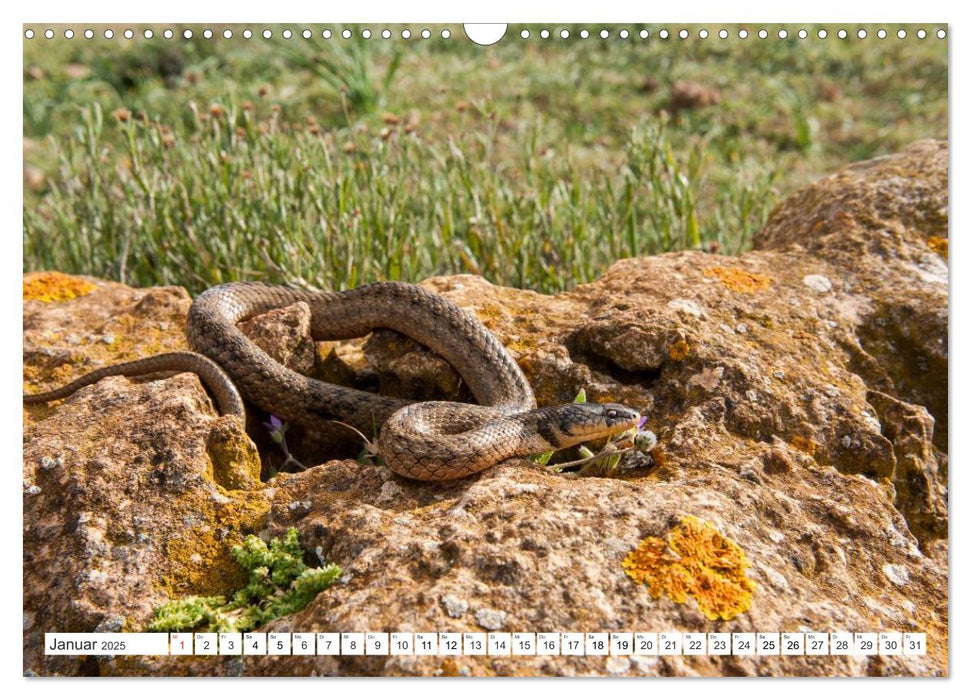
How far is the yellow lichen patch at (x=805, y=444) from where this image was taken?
4.27 metres

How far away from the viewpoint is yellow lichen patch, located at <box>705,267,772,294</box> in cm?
522

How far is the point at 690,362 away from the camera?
15.1 feet

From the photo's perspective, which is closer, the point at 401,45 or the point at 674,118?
the point at 401,45

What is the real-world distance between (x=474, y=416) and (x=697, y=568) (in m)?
1.37

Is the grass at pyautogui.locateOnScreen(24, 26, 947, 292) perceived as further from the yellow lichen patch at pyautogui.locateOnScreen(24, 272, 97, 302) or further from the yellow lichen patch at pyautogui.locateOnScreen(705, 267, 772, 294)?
the yellow lichen patch at pyautogui.locateOnScreen(705, 267, 772, 294)

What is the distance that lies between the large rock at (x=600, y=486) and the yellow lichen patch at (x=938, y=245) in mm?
11

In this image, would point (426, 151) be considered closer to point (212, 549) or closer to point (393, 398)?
point (393, 398)

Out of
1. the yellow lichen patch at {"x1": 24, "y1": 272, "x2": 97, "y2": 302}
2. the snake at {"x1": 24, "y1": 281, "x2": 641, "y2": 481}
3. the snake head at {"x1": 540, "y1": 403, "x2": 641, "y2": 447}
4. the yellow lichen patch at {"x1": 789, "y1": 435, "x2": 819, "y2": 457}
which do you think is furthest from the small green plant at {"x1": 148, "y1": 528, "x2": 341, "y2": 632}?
the yellow lichen patch at {"x1": 24, "y1": 272, "x2": 97, "y2": 302}

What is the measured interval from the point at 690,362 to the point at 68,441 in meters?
2.89

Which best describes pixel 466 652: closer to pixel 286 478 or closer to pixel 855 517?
pixel 286 478

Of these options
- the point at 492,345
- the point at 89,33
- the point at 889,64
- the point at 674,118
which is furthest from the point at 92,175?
the point at 889,64

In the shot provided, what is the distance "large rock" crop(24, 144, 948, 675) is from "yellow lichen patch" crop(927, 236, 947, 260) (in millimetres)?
11

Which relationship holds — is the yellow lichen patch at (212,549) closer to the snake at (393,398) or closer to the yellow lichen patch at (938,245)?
the snake at (393,398)

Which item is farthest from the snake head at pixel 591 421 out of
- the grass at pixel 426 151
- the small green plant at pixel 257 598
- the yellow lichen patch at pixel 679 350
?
the grass at pixel 426 151
